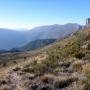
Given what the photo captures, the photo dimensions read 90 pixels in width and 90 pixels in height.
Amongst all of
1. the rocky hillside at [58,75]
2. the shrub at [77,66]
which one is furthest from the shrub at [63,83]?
the shrub at [77,66]

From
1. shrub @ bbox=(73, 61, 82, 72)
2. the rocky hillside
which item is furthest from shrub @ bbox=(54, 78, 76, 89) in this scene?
shrub @ bbox=(73, 61, 82, 72)

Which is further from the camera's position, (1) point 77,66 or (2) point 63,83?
(1) point 77,66

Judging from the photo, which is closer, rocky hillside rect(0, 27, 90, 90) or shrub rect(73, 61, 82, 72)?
rocky hillside rect(0, 27, 90, 90)

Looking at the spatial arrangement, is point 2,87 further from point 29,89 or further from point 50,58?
point 50,58

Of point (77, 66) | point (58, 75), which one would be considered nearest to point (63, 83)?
point (58, 75)

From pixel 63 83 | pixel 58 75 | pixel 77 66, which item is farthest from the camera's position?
pixel 77 66

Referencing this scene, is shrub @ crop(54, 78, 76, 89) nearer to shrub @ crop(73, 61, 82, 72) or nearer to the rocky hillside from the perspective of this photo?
the rocky hillside

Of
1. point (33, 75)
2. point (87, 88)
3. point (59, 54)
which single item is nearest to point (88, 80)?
point (87, 88)

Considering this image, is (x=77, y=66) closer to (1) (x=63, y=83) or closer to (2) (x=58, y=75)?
(2) (x=58, y=75)

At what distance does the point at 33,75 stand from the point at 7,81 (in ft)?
5.66

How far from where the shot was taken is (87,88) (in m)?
13.0

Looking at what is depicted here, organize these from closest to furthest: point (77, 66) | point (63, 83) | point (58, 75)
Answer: point (63, 83) < point (58, 75) < point (77, 66)

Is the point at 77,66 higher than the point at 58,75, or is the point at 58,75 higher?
the point at 77,66

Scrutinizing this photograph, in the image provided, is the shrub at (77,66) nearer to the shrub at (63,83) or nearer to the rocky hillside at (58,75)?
the rocky hillside at (58,75)
